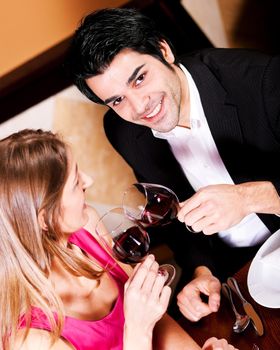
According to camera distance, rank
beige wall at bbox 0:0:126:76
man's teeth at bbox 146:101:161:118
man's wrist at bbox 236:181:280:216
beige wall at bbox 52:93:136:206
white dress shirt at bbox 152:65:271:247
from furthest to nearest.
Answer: beige wall at bbox 52:93:136:206, beige wall at bbox 0:0:126:76, white dress shirt at bbox 152:65:271:247, man's teeth at bbox 146:101:161:118, man's wrist at bbox 236:181:280:216

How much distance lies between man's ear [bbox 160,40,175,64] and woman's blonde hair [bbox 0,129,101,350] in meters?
0.59

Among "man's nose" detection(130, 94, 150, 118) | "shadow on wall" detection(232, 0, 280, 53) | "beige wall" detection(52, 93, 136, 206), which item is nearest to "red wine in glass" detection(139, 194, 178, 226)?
"man's nose" detection(130, 94, 150, 118)

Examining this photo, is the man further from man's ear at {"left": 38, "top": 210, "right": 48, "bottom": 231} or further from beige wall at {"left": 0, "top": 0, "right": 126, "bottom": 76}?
beige wall at {"left": 0, "top": 0, "right": 126, "bottom": 76}

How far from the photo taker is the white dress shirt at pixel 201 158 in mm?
2076

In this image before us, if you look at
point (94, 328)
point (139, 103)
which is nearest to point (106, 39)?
point (139, 103)

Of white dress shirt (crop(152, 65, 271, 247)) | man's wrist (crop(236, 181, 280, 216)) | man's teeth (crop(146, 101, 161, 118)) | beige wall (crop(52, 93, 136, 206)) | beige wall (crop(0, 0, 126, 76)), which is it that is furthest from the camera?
beige wall (crop(52, 93, 136, 206))

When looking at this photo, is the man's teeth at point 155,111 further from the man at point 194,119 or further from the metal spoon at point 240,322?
the metal spoon at point 240,322

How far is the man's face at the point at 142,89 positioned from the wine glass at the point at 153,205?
0.36 metres

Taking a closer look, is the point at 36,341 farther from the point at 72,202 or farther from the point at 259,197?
the point at 259,197

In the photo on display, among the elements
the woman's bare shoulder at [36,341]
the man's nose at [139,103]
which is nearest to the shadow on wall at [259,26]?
the man's nose at [139,103]

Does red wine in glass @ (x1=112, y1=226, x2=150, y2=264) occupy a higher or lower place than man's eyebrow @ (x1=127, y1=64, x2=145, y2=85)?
lower

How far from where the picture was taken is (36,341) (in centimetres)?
164

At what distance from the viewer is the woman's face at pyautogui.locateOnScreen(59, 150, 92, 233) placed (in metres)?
1.70

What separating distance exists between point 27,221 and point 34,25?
1.46m
